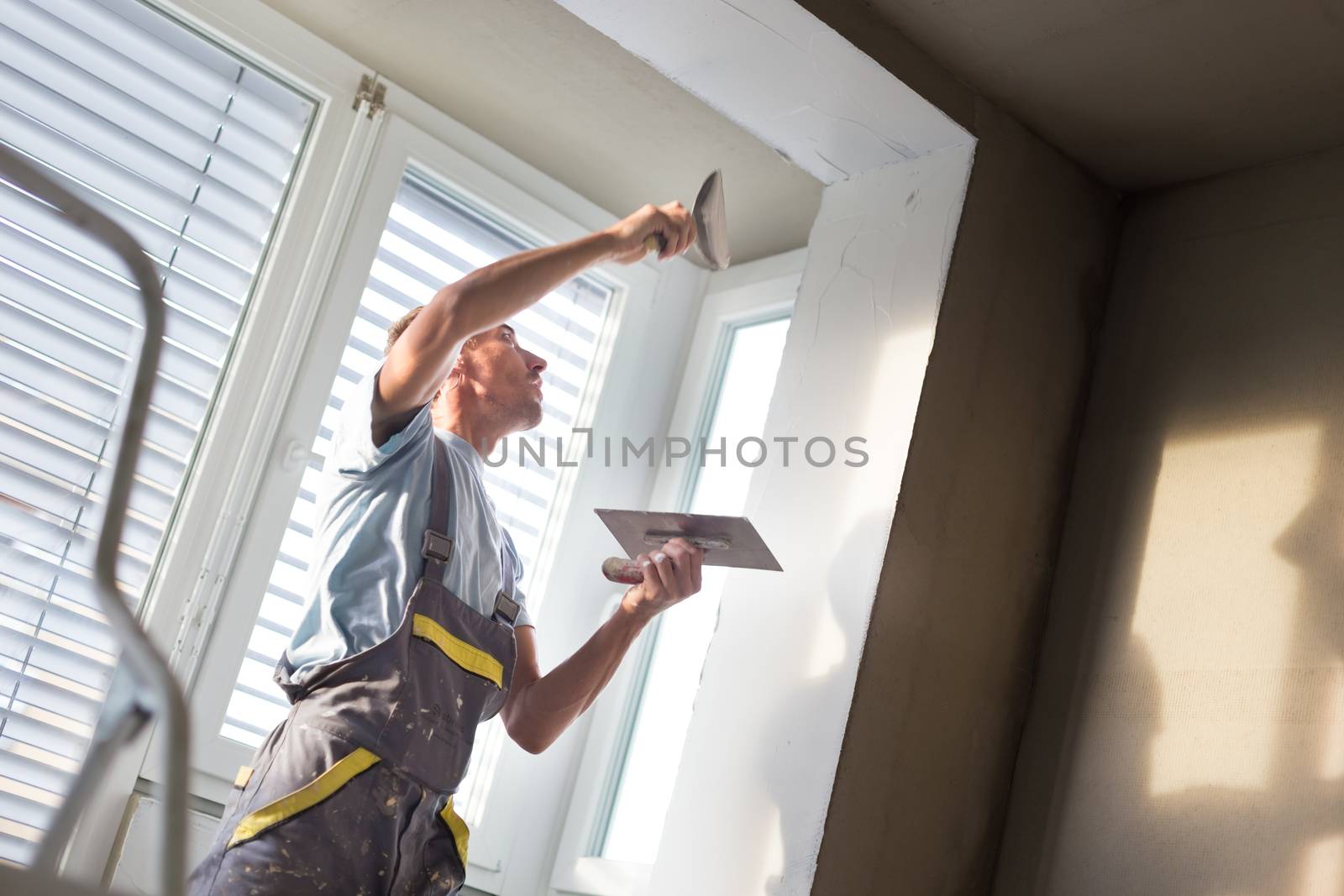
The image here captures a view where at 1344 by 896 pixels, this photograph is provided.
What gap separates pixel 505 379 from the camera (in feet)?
6.35

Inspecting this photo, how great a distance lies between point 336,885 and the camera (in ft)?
4.65

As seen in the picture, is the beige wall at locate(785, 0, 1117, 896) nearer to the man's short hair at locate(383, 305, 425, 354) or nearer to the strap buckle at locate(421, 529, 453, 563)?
the strap buckle at locate(421, 529, 453, 563)

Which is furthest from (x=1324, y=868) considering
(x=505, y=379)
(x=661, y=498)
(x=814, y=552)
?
(x=661, y=498)

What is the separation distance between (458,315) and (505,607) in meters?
0.42

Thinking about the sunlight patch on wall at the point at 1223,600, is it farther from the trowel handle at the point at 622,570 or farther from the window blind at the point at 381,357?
the window blind at the point at 381,357

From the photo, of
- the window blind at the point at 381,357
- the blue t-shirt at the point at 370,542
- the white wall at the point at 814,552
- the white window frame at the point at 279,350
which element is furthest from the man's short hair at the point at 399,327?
the white wall at the point at 814,552

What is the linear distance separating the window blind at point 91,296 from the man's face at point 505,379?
0.48 m

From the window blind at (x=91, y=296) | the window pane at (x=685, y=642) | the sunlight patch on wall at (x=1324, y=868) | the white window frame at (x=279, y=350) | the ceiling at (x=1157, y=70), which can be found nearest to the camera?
the sunlight patch on wall at (x=1324, y=868)

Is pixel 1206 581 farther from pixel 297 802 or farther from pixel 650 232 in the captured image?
pixel 297 802

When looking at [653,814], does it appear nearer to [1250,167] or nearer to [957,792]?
[957,792]

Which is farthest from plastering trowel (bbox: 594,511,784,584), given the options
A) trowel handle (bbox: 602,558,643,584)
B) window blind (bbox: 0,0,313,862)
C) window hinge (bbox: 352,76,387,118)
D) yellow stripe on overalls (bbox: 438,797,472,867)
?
window hinge (bbox: 352,76,387,118)

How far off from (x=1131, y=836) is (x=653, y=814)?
0.84 meters

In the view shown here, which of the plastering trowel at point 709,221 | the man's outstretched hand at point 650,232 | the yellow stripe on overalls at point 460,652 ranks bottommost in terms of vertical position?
the yellow stripe on overalls at point 460,652

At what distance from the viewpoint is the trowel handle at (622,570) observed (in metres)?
1.80
